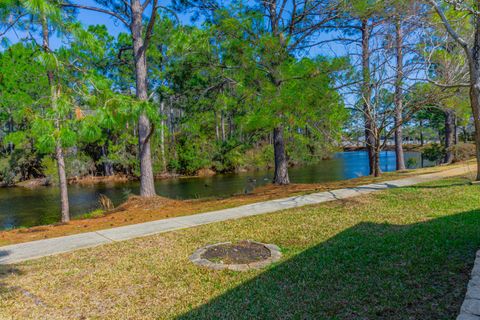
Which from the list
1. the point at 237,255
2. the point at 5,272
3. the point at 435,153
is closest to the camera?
the point at 5,272

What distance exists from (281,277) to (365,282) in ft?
2.72

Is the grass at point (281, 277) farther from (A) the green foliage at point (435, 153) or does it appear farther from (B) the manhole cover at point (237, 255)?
(A) the green foliage at point (435, 153)

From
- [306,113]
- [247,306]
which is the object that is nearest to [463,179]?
[306,113]

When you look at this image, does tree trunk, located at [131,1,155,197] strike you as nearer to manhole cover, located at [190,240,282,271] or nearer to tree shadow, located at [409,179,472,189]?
manhole cover, located at [190,240,282,271]

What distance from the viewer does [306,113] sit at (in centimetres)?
868

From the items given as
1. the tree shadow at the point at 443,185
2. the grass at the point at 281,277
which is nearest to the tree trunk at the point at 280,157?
the tree shadow at the point at 443,185

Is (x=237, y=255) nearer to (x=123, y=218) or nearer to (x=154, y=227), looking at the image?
(x=154, y=227)

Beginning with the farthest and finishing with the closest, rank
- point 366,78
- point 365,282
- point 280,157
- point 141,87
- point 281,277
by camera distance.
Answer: point 280,157 < point 366,78 < point 141,87 < point 281,277 < point 365,282

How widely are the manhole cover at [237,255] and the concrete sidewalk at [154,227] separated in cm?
157

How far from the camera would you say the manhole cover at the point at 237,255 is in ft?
12.7

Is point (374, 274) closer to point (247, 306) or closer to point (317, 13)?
point (247, 306)

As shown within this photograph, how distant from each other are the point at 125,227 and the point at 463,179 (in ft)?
28.3

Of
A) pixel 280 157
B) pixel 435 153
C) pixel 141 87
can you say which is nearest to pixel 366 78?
pixel 280 157

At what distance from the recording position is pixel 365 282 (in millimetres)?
3182
